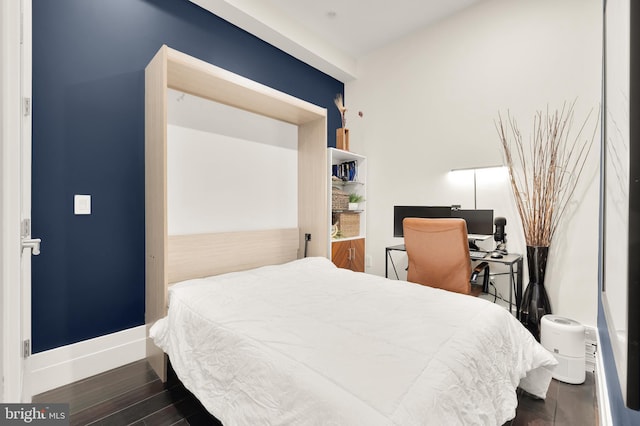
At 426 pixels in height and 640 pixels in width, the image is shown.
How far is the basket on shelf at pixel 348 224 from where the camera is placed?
3543 mm

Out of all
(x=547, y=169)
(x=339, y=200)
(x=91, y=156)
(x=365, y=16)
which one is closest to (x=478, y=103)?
(x=547, y=169)

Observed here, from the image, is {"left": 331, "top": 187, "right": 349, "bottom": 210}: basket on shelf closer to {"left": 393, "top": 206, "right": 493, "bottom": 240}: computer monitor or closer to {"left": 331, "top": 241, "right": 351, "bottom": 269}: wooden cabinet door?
{"left": 331, "top": 241, "right": 351, "bottom": 269}: wooden cabinet door

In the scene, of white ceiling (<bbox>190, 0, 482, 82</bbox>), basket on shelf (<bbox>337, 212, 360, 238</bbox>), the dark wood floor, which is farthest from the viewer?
basket on shelf (<bbox>337, 212, 360, 238</bbox>)

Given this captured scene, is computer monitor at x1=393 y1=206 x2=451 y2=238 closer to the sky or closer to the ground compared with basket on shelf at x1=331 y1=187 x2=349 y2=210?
closer to the ground

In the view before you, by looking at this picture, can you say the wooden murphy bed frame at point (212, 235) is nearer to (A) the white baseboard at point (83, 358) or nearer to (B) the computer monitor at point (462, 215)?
(A) the white baseboard at point (83, 358)

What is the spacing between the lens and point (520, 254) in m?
2.73

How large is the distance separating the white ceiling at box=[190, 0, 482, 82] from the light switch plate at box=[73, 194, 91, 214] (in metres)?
1.84

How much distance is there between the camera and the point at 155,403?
178cm

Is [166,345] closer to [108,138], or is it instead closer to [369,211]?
[108,138]

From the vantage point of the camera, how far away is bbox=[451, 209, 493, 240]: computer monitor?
9.36 ft

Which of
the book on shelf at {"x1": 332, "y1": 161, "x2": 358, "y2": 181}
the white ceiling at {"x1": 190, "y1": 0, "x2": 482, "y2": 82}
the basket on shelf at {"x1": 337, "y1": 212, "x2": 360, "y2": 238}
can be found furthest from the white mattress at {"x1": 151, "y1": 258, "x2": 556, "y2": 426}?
the white ceiling at {"x1": 190, "y1": 0, "x2": 482, "y2": 82}

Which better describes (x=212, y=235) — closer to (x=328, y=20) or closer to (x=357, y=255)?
(x=357, y=255)

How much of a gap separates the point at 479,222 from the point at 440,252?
0.80 m

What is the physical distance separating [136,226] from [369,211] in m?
2.56
